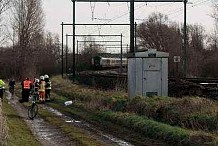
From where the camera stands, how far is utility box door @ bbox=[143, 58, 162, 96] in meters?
28.4

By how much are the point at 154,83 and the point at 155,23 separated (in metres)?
72.6

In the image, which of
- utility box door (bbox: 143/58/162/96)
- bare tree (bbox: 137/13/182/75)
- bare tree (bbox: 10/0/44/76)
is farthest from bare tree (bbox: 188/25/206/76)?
utility box door (bbox: 143/58/162/96)

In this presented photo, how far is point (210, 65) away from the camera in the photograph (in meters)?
69.3

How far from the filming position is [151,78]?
28406 mm

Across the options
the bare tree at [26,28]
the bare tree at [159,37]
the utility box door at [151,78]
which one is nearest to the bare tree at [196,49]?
the bare tree at [159,37]

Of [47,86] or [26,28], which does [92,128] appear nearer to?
[47,86]

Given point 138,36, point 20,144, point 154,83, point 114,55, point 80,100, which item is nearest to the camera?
point 20,144

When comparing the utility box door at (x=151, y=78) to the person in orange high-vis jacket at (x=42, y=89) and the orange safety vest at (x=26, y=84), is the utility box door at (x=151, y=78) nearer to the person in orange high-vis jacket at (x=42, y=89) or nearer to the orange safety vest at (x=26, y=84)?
the person in orange high-vis jacket at (x=42, y=89)

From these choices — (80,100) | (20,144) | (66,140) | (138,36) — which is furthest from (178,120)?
(138,36)

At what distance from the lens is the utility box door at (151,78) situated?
93.0 feet

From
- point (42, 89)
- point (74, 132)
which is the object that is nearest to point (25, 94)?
point (42, 89)

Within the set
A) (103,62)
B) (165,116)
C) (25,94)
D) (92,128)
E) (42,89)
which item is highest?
(103,62)

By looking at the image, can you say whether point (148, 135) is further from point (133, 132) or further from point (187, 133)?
point (187, 133)

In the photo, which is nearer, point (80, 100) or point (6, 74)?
point (80, 100)
